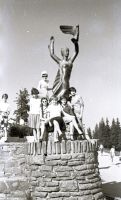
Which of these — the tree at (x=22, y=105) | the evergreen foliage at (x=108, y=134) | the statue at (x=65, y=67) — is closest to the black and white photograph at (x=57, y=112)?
the statue at (x=65, y=67)

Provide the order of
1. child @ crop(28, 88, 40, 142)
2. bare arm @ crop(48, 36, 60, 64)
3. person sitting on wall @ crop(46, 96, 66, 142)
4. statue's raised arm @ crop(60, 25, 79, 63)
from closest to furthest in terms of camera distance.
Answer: person sitting on wall @ crop(46, 96, 66, 142)
child @ crop(28, 88, 40, 142)
statue's raised arm @ crop(60, 25, 79, 63)
bare arm @ crop(48, 36, 60, 64)

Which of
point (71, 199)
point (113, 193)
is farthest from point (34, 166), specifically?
point (113, 193)

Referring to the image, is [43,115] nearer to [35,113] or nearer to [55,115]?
[35,113]

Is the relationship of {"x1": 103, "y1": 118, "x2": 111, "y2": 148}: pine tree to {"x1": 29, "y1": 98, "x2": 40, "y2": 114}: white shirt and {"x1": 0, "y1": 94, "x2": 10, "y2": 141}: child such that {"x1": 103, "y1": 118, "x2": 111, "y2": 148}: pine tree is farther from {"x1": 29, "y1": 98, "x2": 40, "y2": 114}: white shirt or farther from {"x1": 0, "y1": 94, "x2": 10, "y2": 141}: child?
{"x1": 29, "y1": 98, "x2": 40, "y2": 114}: white shirt

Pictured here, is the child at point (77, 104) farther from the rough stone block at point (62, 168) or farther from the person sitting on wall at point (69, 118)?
the rough stone block at point (62, 168)

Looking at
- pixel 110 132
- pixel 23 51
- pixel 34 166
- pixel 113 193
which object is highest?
pixel 23 51

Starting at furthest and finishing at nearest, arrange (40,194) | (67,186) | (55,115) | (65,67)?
1. (65,67)
2. (55,115)
3. (40,194)
4. (67,186)

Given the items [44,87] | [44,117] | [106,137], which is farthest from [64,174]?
[106,137]

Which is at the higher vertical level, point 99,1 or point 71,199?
point 99,1

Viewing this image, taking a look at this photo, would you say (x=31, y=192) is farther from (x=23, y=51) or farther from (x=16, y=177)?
(x=23, y=51)

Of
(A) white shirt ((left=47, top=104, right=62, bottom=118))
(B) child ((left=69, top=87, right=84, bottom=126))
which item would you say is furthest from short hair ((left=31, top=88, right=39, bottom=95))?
(B) child ((left=69, top=87, right=84, bottom=126))

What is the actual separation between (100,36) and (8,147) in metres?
3.84

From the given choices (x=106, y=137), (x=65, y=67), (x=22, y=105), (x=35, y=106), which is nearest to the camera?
(x=35, y=106)

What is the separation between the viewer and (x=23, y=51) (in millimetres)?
9875
